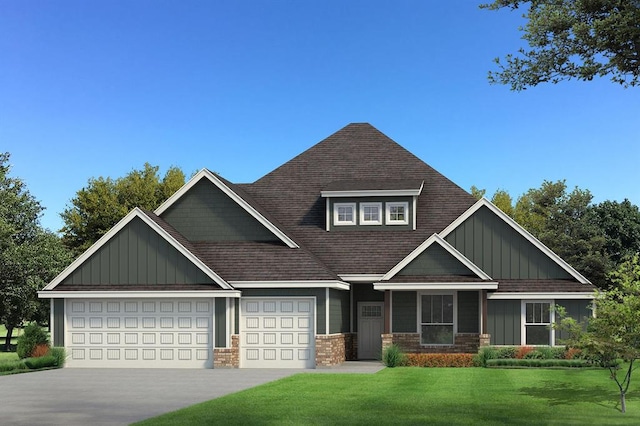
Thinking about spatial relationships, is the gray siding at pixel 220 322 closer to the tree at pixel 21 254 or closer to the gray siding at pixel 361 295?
the gray siding at pixel 361 295

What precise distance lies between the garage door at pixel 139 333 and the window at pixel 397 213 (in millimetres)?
9788

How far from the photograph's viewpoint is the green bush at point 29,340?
3366 cm

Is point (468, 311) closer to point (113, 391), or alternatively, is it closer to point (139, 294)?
point (139, 294)

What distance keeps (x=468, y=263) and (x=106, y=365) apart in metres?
14.7

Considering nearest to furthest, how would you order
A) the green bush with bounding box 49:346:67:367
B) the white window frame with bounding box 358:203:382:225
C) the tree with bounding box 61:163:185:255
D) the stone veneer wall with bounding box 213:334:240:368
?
1. the stone veneer wall with bounding box 213:334:240:368
2. the green bush with bounding box 49:346:67:367
3. the white window frame with bounding box 358:203:382:225
4. the tree with bounding box 61:163:185:255

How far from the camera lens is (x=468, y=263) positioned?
1339 inches

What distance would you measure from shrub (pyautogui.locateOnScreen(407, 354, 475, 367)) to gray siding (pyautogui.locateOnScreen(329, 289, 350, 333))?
10.8ft

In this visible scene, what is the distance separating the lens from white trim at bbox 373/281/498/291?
33.2m

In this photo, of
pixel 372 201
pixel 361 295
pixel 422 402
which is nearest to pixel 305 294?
pixel 361 295

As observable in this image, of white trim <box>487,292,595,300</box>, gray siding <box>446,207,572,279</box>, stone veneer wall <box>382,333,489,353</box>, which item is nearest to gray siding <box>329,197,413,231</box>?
gray siding <box>446,207,572,279</box>

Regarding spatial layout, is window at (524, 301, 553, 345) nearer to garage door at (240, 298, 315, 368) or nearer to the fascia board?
the fascia board

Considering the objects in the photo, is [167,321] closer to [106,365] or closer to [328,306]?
[106,365]

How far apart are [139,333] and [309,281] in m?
6.95

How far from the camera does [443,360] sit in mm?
32500
